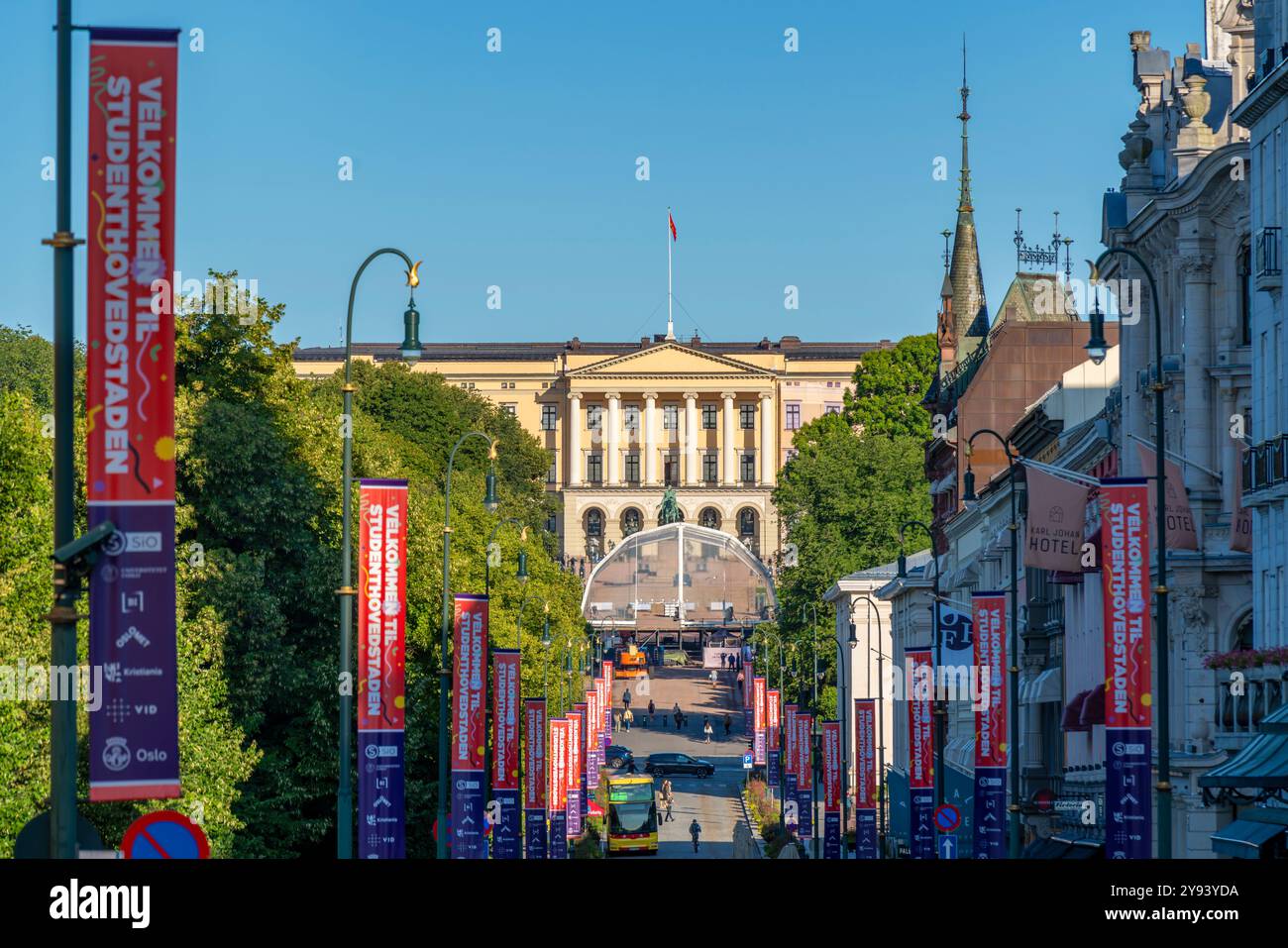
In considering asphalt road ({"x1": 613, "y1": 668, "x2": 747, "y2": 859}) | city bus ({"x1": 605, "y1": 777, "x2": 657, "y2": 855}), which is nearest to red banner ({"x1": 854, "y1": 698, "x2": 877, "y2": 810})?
asphalt road ({"x1": 613, "y1": 668, "x2": 747, "y2": 859})

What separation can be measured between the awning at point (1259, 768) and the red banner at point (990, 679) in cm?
610

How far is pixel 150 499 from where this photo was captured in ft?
60.4

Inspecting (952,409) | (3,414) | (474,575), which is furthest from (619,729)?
(3,414)

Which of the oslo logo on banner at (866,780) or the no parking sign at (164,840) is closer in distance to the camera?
the no parking sign at (164,840)

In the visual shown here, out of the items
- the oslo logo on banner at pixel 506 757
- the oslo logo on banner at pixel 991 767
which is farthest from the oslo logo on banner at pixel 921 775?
the oslo logo on banner at pixel 506 757

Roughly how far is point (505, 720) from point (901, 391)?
282ft

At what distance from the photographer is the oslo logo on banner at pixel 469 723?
42.9 m

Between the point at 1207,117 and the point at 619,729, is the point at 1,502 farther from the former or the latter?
the point at 619,729

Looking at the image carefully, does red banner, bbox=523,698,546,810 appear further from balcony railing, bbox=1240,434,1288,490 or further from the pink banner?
balcony railing, bbox=1240,434,1288,490

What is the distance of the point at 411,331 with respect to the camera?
30641 mm

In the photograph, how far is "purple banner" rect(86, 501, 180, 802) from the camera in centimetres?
1827

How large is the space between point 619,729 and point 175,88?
109470mm
